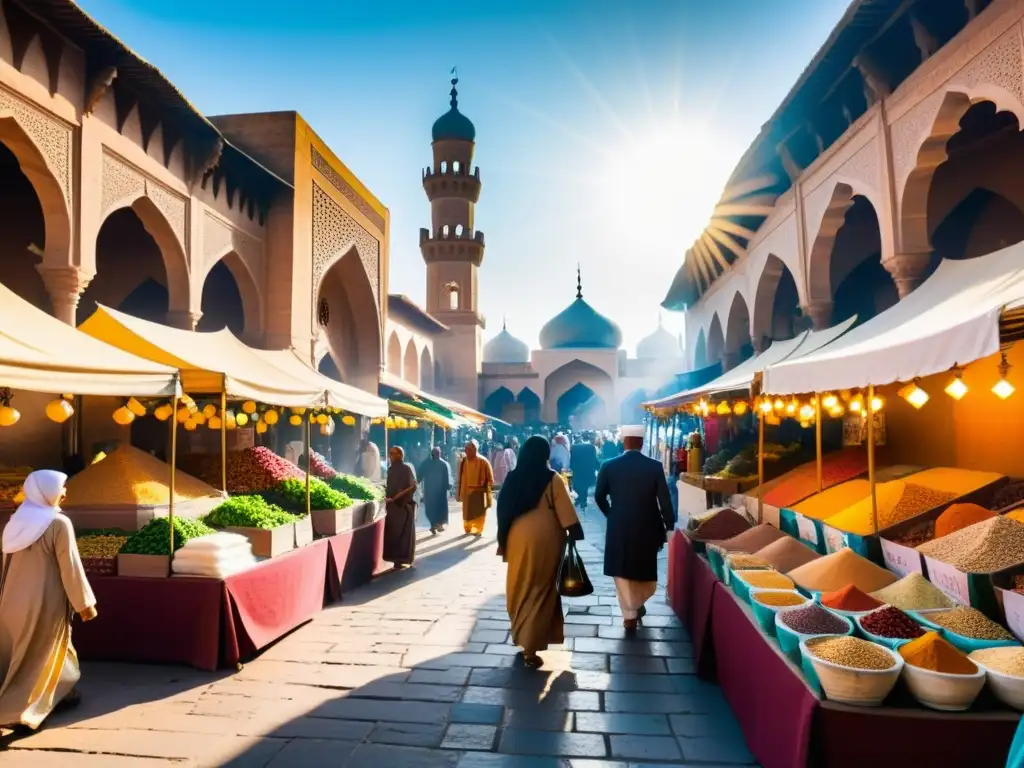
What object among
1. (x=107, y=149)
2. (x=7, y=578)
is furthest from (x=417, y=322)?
(x=7, y=578)

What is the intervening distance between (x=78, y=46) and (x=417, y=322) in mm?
14480

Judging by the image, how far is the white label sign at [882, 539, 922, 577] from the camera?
11.0 feet

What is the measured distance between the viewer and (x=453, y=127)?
2352 cm

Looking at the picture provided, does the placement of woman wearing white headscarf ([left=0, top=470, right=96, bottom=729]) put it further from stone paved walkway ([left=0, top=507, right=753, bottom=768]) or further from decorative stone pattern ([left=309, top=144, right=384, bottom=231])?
decorative stone pattern ([left=309, top=144, right=384, bottom=231])

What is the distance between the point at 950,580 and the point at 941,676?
1077 mm

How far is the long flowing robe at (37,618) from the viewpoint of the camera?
3.02 meters

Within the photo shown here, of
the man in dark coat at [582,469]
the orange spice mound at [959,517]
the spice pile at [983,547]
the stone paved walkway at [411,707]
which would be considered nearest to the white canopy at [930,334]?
the spice pile at [983,547]

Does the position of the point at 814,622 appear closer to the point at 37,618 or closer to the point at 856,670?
the point at 856,670

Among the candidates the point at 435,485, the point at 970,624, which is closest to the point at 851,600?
the point at 970,624

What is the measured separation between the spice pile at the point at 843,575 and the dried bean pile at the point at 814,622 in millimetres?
605

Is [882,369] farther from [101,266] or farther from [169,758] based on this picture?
[101,266]

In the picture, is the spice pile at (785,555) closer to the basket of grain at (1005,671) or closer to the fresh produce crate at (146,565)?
the basket of grain at (1005,671)

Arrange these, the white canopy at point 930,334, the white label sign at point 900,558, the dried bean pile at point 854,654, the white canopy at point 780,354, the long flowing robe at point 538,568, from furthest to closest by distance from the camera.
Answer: the white canopy at point 780,354
the long flowing robe at point 538,568
the white label sign at point 900,558
the white canopy at point 930,334
the dried bean pile at point 854,654

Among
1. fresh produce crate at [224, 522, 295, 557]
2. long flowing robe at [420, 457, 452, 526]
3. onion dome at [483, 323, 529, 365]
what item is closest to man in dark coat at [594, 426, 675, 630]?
fresh produce crate at [224, 522, 295, 557]
